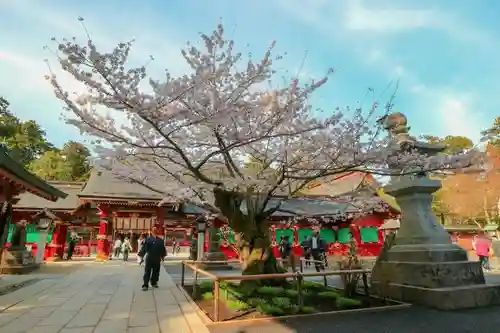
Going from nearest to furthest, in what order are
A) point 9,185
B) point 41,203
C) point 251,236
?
point 251,236 → point 9,185 → point 41,203

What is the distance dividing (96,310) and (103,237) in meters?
14.4

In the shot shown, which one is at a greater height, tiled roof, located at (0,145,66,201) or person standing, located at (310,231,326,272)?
tiled roof, located at (0,145,66,201)

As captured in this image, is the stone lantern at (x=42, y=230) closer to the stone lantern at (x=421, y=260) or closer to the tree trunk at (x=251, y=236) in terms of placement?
the tree trunk at (x=251, y=236)

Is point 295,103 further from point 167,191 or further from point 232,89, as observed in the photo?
point 167,191

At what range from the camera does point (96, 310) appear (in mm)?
6328

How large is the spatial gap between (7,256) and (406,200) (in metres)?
14.4

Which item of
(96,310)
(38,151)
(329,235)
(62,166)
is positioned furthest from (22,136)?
(96,310)

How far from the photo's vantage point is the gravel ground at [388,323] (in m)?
4.70

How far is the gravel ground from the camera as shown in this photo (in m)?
4.70

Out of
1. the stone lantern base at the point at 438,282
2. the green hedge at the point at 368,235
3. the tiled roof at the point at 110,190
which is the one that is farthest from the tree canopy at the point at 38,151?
the stone lantern base at the point at 438,282

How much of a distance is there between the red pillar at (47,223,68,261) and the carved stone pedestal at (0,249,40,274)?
731 cm

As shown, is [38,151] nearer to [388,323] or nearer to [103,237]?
[103,237]

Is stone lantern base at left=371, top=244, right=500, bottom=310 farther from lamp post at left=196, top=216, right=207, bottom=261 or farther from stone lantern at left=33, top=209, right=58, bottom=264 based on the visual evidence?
stone lantern at left=33, top=209, right=58, bottom=264

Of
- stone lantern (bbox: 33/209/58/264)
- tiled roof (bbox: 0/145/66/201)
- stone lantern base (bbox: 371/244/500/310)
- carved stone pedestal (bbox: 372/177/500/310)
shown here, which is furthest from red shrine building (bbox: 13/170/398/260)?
stone lantern base (bbox: 371/244/500/310)
